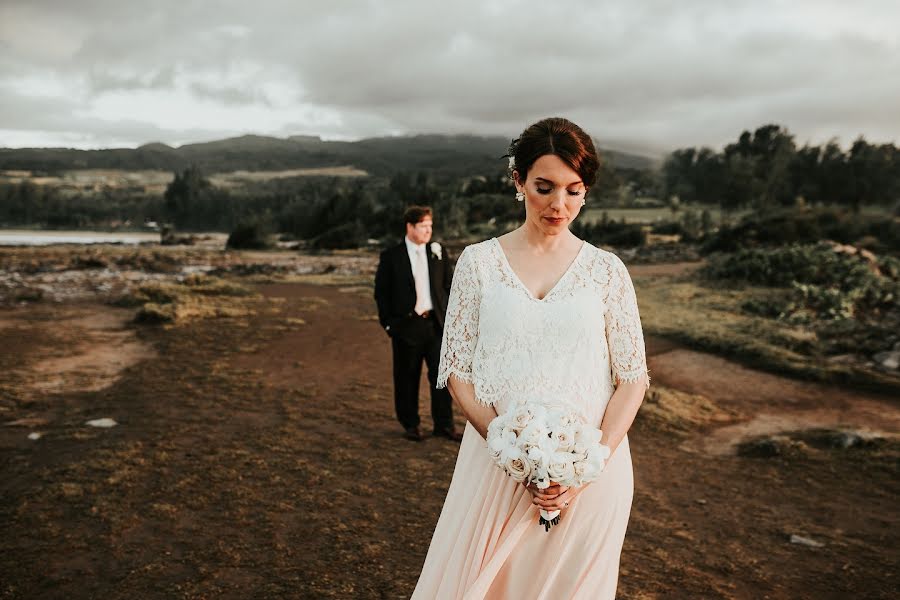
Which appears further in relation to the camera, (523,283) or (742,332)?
(742,332)

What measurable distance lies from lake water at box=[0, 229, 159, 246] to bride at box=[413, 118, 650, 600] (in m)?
33.1

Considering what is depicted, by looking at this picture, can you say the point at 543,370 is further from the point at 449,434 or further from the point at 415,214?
the point at 449,434

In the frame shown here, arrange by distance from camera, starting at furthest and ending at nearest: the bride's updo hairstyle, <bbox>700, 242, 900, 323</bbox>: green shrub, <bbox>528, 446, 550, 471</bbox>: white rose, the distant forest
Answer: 1. the distant forest
2. <bbox>700, 242, 900, 323</bbox>: green shrub
3. the bride's updo hairstyle
4. <bbox>528, 446, 550, 471</bbox>: white rose

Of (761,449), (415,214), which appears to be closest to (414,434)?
(415,214)

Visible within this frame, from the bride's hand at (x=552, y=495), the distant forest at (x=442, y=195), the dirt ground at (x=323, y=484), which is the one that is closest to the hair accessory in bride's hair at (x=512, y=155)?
the bride's hand at (x=552, y=495)

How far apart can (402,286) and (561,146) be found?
4.07 meters

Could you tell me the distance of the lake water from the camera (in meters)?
30.7

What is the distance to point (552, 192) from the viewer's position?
2.16m

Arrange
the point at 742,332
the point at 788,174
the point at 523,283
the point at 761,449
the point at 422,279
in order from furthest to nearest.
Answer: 1. the point at 788,174
2. the point at 742,332
3. the point at 761,449
4. the point at 422,279
5. the point at 523,283

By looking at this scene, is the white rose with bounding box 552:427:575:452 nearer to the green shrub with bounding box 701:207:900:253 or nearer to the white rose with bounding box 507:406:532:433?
the white rose with bounding box 507:406:532:433

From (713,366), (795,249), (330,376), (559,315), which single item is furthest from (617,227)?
(559,315)

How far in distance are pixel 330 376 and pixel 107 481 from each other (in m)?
3.97

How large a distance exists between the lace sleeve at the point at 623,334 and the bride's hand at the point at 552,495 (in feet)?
1.46

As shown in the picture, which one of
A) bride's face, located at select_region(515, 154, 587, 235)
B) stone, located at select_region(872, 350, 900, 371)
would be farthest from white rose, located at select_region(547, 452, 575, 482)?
stone, located at select_region(872, 350, 900, 371)
